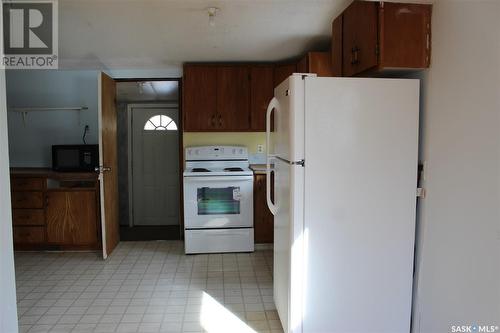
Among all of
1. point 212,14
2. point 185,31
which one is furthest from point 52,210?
point 212,14

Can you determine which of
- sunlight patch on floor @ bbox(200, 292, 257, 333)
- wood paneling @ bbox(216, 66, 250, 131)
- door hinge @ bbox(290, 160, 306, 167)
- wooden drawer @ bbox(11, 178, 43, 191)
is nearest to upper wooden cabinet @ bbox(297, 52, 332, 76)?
wood paneling @ bbox(216, 66, 250, 131)

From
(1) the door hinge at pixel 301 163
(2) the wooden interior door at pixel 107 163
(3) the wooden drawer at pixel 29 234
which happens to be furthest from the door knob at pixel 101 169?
(1) the door hinge at pixel 301 163

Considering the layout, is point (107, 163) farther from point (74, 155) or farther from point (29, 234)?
point (29, 234)

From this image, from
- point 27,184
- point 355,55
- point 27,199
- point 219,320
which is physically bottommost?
point 219,320

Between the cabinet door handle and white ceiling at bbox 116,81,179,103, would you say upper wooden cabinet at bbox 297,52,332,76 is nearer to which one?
the cabinet door handle

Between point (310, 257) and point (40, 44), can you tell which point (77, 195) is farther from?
point (310, 257)

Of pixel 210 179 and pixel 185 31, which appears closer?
pixel 185 31

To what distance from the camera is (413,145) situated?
1918 millimetres

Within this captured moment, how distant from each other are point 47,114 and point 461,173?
4.54m

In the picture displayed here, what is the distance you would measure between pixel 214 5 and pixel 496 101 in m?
1.76

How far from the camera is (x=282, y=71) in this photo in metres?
4.09

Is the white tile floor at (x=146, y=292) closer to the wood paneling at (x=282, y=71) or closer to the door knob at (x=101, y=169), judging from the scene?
the door knob at (x=101, y=169)

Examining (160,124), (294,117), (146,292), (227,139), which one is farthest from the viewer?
(160,124)

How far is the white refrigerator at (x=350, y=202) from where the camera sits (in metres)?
1.86
